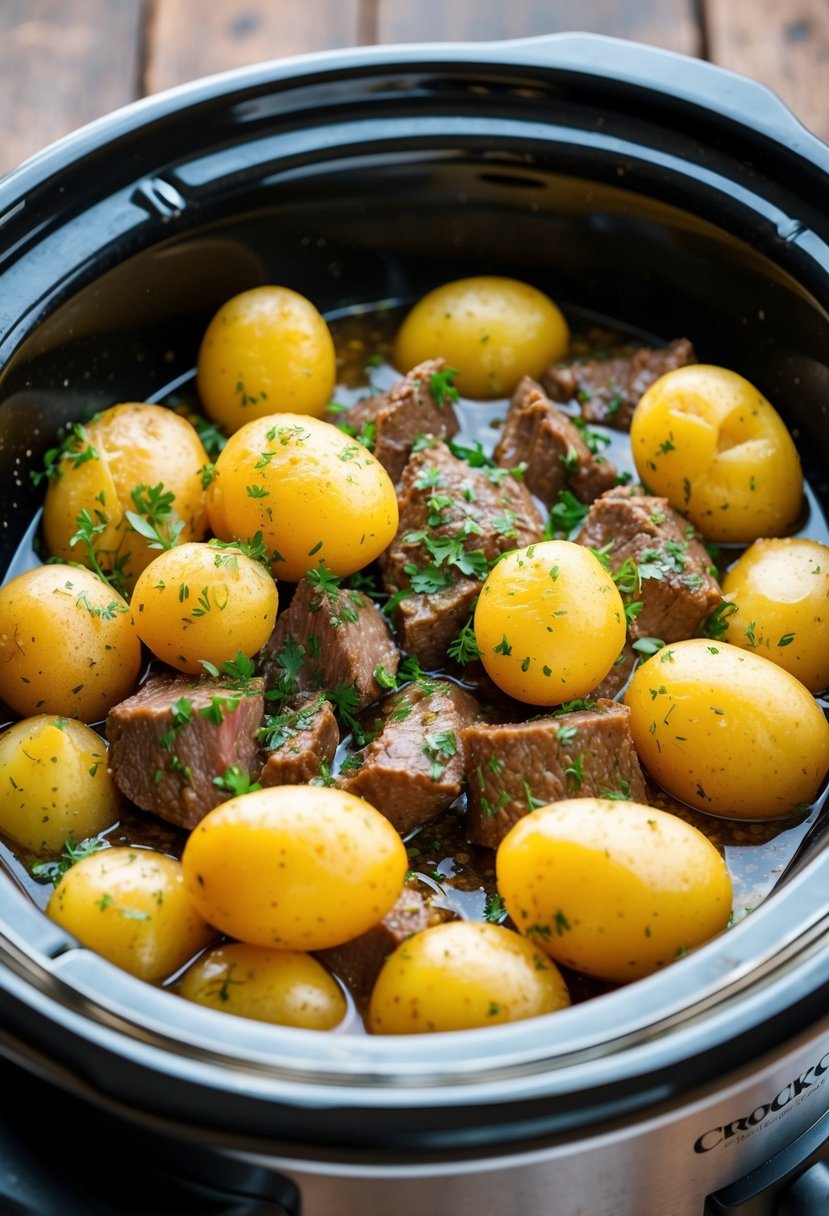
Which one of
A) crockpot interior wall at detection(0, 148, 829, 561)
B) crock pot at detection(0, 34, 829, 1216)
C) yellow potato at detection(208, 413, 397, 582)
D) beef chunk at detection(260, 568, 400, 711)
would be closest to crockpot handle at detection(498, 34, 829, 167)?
crock pot at detection(0, 34, 829, 1216)

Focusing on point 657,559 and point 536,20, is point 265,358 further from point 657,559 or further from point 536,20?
point 536,20

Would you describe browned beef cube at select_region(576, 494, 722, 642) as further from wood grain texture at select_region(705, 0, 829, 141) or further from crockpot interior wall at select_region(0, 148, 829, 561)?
wood grain texture at select_region(705, 0, 829, 141)

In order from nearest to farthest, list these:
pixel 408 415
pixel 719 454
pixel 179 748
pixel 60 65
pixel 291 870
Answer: pixel 291 870 < pixel 179 748 < pixel 719 454 < pixel 408 415 < pixel 60 65

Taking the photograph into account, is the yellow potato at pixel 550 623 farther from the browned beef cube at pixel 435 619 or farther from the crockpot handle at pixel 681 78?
the crockpot handle at pixel 681 78

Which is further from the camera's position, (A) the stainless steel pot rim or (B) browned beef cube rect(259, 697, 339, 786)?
(B) browned beef cube rect(259, 697, 339, 786)

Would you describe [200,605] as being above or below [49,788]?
above

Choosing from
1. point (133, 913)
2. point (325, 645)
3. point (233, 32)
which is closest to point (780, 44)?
point (233, 32)

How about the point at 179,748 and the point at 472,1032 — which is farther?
the point at 179,748
